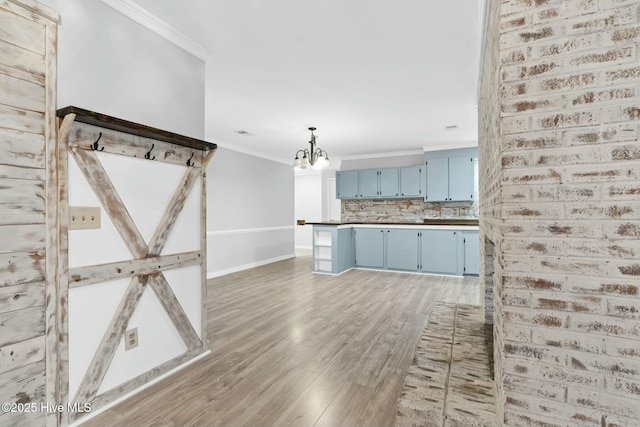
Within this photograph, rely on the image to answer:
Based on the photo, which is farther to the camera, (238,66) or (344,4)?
(238,66)

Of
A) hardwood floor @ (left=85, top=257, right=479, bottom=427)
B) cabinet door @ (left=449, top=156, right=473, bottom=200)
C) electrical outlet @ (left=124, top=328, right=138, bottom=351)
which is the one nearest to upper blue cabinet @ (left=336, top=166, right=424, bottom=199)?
cabinet door @ (left=449, top=156, right=473, bottom=200)

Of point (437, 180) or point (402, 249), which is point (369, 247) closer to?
point (402, 249)

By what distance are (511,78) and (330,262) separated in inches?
199

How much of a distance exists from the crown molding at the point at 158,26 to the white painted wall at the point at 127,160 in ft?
0.13

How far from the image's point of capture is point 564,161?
4.31ft

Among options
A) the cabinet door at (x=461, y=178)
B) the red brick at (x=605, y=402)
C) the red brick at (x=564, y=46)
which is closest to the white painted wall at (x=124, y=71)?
the red brick at (x=564, y=46)

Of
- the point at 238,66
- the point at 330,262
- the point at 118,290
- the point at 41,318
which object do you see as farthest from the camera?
the point at 330,262

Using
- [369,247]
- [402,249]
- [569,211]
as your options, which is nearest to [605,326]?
[569,211]

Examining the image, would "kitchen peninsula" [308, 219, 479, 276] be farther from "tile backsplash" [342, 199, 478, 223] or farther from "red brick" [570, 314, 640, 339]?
"red brick" [570, 314, 640, 339]

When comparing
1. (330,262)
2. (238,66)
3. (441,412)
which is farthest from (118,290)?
(330,262)

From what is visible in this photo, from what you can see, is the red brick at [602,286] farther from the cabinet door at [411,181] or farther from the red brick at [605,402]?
the cabinet door at [411,181]

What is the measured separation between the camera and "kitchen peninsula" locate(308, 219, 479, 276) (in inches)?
232

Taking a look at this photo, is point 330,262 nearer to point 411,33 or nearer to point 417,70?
point 417,70

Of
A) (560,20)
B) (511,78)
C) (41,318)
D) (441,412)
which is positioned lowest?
(441,412)
